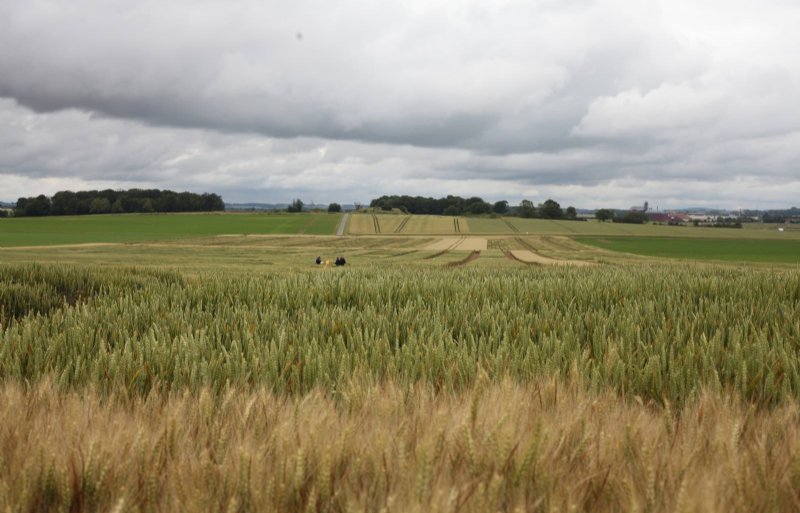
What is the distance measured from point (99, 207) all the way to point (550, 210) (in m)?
137

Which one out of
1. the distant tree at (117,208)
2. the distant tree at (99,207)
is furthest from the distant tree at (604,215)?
the distant tree at (99,207)

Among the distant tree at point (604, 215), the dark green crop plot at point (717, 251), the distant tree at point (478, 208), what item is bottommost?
the dark green crop plot at point (717, 251)

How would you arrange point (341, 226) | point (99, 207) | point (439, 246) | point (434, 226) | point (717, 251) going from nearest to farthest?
point (717, 251), point (439, 246), point (341, 226), point (434, 226), point (99, 207)

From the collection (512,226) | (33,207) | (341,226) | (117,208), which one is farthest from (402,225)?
(33,207)

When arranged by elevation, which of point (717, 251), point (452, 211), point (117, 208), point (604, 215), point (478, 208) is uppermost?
point (478, 208)

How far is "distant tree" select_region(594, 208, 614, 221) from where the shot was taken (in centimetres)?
17038

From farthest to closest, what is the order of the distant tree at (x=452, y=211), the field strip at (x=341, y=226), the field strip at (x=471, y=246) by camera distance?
the distant tree at (x=452, y=211) < the field strip at (x=341, y=226) < the field strip at (x=471, y=246)

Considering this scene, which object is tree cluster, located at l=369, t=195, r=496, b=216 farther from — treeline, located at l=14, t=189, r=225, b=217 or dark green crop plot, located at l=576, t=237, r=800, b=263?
dark green crop plot, located at l=576, t=237, r=800, b=263

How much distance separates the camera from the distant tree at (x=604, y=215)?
170375mm

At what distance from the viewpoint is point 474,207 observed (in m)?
184

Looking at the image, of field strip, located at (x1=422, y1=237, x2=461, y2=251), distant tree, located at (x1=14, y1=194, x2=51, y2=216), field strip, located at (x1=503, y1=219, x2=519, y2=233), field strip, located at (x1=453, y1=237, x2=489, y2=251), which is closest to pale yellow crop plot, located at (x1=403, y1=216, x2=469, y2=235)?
field strip, located at (x1=503, y1=219, x2=519, y2=233)

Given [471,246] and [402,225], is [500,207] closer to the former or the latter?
[402,225]

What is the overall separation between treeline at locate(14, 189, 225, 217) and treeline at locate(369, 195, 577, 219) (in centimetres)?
5795

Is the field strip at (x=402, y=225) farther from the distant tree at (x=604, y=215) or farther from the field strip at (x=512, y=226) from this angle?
the distant tree at (x=604, y=215)
